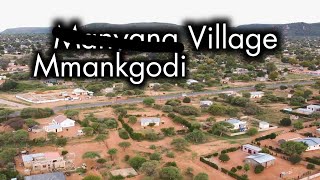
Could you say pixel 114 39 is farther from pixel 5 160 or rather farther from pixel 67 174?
pixel 5 160

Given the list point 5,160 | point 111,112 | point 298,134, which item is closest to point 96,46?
point 5,160

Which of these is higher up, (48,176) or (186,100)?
(48,176)

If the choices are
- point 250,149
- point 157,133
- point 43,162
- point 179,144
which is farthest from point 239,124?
point 43,162

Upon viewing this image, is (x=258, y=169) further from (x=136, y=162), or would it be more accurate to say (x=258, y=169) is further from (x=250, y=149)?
(x=136, y=162)

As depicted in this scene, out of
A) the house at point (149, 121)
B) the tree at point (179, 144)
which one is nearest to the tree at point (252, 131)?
the tree at point (179, 144)

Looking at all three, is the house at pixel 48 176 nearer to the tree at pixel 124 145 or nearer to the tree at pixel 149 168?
the tree at pixel 149 168
